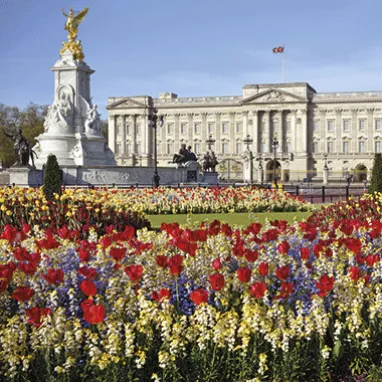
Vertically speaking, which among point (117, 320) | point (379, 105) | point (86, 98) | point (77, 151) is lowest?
point (117, 320)

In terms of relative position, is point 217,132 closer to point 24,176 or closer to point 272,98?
point 272,98

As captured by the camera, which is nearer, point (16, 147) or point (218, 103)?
point (16, 147)

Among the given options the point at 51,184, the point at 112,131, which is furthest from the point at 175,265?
the point at 112,131

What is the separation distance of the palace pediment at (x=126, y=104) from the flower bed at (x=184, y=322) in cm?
9587

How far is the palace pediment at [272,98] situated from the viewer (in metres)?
93.2

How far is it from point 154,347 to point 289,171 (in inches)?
3365

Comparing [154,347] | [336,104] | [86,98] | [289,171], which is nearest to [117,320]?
[154,347]

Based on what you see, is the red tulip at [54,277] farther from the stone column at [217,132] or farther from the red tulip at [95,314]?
the stone column at [217,132]

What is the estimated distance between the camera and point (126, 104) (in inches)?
3986

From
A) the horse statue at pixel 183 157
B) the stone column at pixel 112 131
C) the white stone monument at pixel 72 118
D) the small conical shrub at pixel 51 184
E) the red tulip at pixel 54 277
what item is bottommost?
the red tulip at pixel 54 277

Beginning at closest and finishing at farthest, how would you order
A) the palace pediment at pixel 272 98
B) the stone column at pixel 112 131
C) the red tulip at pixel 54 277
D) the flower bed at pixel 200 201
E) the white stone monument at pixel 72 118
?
the red tulip at pixel 54 277, the flower bed at pixel 200 201, the white stone monument at pixel 72 118, the palace pediment at pixel 272 98, the stone column at pixel 112 131

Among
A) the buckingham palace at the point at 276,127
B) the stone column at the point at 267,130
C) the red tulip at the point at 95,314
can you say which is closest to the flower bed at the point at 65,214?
the red tulip at the point at 95,314

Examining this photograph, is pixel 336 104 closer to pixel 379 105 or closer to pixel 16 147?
pixel 379 105

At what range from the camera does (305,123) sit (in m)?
93.0
